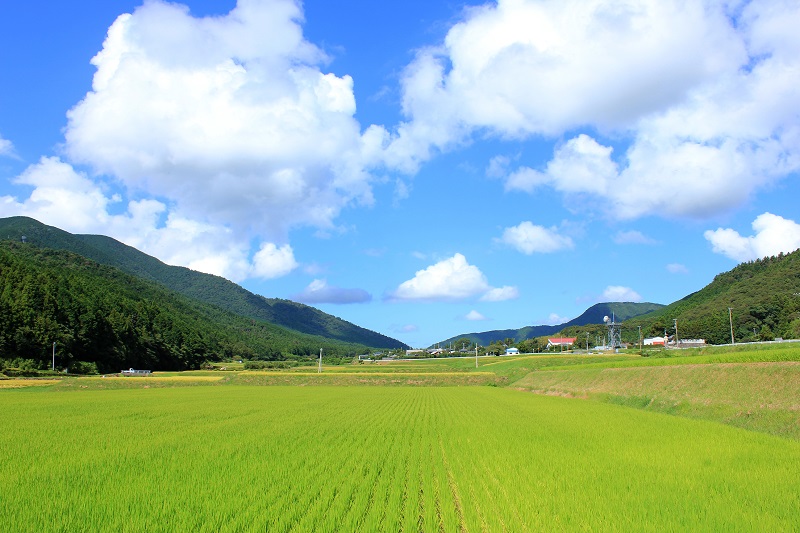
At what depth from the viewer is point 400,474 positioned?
11453 millimetres

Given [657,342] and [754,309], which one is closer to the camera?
[754,309]

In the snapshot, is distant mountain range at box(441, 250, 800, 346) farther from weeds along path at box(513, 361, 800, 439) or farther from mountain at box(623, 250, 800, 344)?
weeds along path at box(513, 361, 800, 439)

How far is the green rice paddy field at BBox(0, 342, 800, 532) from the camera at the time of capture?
311 inches

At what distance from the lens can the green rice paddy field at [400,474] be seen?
791cm

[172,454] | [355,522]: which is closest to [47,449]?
[172,454]

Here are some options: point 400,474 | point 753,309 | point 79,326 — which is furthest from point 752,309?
point 79,326

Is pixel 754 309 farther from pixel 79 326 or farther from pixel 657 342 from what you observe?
pixel 79 326

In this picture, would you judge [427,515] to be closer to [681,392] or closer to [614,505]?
[614,505]

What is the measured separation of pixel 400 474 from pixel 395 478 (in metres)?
0.48

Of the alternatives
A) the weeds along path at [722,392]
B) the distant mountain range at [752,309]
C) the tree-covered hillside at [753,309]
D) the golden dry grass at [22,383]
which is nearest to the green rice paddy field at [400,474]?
the weeds along path at [722,392]

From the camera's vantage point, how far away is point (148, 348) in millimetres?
101750

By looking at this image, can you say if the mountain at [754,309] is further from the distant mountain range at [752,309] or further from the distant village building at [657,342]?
the distant village building at [657,342]

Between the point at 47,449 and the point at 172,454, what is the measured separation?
408cm

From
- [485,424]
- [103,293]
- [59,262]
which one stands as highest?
[59,262]
